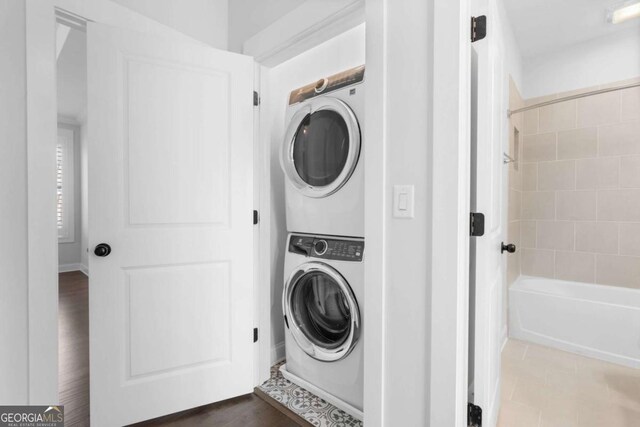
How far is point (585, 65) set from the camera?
2.64 m

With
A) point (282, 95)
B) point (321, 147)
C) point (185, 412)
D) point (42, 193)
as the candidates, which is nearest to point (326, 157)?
point (321, 147)

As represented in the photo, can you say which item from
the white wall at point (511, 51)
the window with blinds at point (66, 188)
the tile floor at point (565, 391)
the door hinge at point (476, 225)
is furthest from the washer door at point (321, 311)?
the window with blinds at point (66, 188)

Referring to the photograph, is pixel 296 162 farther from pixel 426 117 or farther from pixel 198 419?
pixel 198 419

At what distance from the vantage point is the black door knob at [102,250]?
1439 mm

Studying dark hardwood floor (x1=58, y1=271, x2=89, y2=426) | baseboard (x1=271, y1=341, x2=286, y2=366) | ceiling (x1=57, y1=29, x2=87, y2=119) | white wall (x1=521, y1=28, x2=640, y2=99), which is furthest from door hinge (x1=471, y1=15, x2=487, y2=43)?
ceiling (x1=57, y1=29, x2=87, y2=119)

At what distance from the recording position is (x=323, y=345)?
5.64ft

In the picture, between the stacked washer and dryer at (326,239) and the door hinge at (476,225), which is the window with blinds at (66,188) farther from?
the door hinge at (476,225)

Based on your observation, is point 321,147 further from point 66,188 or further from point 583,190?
point 66,188

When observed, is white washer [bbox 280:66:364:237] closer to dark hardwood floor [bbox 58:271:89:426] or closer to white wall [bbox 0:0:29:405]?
white wall [bbox 0:0:29:405]

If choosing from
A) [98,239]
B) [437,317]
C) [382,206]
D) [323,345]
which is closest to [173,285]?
[98,239]

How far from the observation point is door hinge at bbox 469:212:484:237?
110 cm

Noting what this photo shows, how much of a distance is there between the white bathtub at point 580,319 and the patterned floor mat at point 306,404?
1741 millimetres

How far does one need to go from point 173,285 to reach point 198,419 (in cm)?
71

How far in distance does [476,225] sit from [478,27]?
0.70 metres
